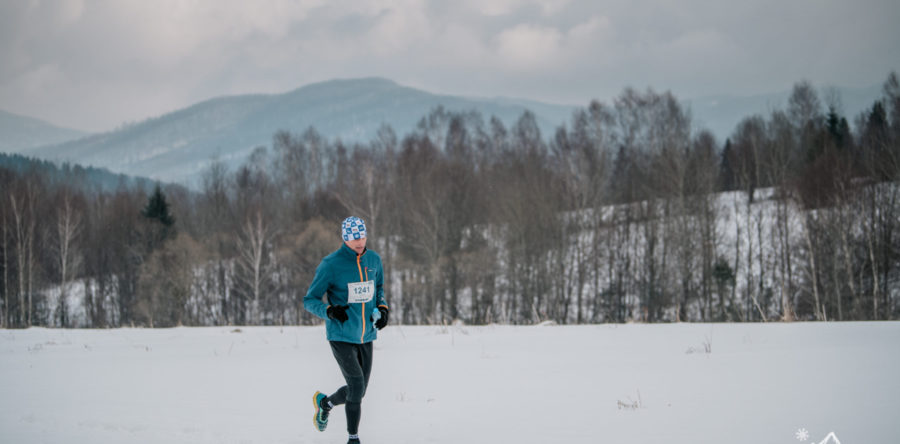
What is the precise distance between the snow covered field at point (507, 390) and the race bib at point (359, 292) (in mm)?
1234

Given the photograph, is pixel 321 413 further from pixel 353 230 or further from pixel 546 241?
pixel 546 241

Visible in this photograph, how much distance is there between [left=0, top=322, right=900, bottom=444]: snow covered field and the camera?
4891mm

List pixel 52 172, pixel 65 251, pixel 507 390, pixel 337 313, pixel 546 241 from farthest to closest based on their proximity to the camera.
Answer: pixel 52 172, pixel 65 251, pixel 546 241, pixel 507 390, pixel 337 313

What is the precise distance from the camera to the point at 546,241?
4231 cm

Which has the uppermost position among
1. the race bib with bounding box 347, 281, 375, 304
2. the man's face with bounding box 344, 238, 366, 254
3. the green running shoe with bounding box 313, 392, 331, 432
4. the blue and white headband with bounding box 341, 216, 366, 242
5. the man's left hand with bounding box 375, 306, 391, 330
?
the blue and white headband with bounding box 341, 216, 366, 242

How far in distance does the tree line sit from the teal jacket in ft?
Result: 108

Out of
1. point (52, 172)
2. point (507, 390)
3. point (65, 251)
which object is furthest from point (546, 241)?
point (52, 172)

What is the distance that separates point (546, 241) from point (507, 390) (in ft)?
119

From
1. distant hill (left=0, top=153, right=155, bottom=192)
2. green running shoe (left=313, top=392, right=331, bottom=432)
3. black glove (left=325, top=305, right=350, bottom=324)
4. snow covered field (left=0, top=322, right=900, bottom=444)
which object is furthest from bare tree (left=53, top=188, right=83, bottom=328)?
black glove (left=325, top=305, right=350, bottom=324)

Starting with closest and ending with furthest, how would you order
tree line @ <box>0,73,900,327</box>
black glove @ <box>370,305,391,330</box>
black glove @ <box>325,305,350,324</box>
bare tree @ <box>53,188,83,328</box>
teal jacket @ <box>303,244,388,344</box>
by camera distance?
black glove @ <box>325,305,350,324</box> → teal jacket @ <box>303,244,388,344</box> → black glove @ <box>370,305,391,330</box> → tree line @ <box>0,73,900,327</box> → bare tree @ <box>53,188,83,328</box>

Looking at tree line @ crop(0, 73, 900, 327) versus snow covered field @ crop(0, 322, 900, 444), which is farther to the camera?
tree line @ crop(0, 73, 900, 327)

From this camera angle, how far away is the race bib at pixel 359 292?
4879 millimetres

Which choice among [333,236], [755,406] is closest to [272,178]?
[333,236]

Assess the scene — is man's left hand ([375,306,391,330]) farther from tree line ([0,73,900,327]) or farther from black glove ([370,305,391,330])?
tree line ([0,73,900,327])
